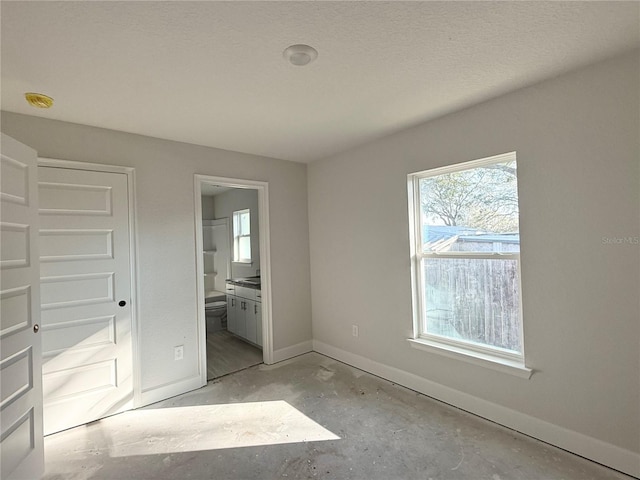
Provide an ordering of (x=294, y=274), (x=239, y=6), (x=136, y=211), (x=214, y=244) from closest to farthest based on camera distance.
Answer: (x=239, y=6) → (x=136, y=211) → (x=294, y=274) → (x=214, y=244)

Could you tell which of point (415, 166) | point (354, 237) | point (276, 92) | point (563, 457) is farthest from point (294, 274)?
point (563, 457)

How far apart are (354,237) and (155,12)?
2.50m

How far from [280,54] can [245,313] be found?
11.1 ft

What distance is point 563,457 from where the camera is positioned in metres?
1.92

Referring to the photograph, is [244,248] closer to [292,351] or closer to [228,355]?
[228,355]

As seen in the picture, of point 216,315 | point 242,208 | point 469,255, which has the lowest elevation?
point 216,315

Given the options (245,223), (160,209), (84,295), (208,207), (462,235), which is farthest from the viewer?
(208,207)

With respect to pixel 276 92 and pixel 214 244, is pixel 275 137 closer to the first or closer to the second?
Result: pixel 276 92

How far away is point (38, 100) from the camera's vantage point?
2.04 m

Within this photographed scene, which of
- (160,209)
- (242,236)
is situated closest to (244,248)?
(242,236)

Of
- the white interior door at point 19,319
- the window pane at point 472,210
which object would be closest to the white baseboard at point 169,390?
the white interior door at point 19,319

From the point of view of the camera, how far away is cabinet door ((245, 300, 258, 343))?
4042 millimetres

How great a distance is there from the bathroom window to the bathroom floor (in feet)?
4.21

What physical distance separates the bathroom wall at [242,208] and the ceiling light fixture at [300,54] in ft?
9.66
